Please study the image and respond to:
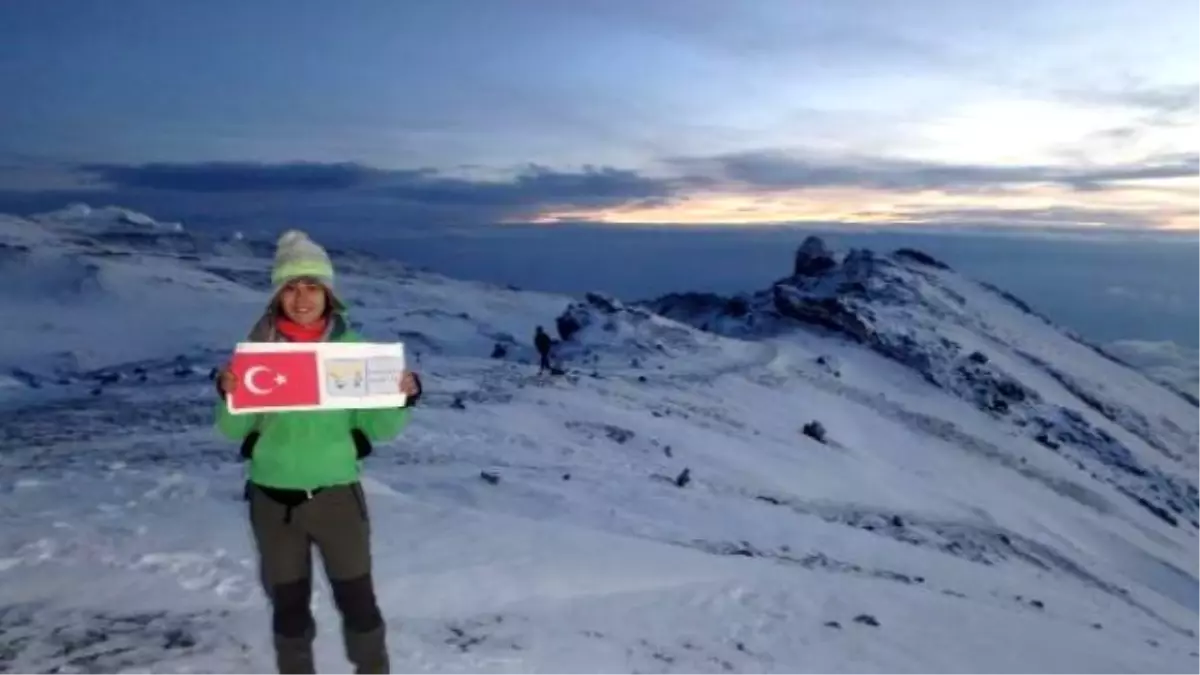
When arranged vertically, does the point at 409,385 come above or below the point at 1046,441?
above

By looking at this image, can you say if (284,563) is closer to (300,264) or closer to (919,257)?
(300,264)

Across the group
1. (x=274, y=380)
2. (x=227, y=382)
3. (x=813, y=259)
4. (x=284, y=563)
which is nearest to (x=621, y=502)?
(x=284, y=563)

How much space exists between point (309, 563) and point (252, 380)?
121cm

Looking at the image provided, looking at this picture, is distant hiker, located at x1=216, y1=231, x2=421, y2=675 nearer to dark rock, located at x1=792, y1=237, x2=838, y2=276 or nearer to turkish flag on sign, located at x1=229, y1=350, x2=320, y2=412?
turkish flag on sign, located at x1=229, y1=350, x2=320, y2=412

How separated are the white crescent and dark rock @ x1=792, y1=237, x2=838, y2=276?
72436mm

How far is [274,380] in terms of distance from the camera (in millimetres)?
6164

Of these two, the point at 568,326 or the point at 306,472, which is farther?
the point at 568,326

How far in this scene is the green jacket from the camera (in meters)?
6.26

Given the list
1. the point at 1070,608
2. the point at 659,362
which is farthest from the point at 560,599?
the point at 659,362

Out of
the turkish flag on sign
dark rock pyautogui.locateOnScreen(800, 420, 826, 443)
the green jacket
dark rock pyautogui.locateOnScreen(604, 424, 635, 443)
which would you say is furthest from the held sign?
dark rock pyautogui.locateOnScreen(800, 420, 826, 443)

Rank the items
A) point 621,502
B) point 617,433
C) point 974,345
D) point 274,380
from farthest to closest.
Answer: point 974,345, point 617,433, point 621,502, point 274,380

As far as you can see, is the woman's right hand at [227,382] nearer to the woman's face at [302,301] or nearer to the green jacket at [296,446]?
the green jacket at [296,446]

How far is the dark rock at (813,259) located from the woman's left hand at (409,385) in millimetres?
71898

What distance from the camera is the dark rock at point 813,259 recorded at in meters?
77.9
